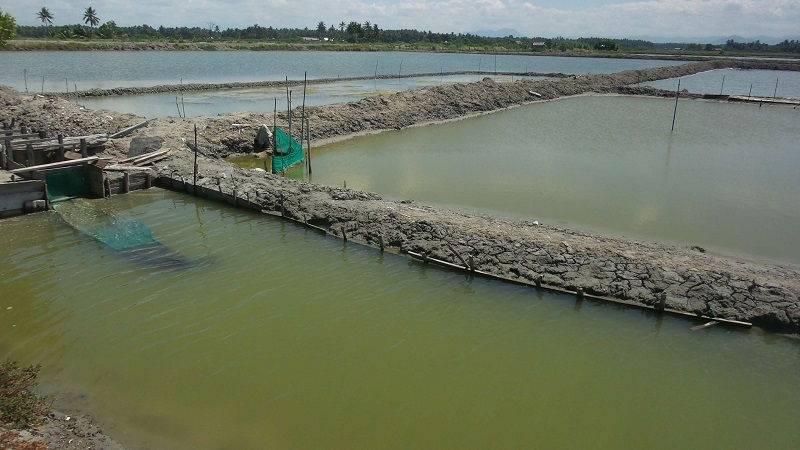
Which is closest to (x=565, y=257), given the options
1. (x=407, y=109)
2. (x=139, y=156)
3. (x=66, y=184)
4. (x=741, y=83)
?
(x=66, y=184)

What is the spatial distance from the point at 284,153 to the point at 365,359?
13.5m

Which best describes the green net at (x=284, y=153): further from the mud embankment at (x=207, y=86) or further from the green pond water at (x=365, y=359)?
the green pond water at (x=365, y=359)

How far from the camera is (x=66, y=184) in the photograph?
1617 cm

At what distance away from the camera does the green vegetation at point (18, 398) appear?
22.1 feet

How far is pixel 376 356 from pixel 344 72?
57534 mm

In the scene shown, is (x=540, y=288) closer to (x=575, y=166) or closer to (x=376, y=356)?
(x=376, y=356)

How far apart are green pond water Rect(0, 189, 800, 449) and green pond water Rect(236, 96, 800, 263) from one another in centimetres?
519

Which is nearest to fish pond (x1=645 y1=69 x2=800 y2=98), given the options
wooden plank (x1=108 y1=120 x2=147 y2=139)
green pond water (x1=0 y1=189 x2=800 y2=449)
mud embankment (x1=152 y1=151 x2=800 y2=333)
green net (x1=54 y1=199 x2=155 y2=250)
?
mud embankment (x1=152 y1=151 x2=800 y2=333)

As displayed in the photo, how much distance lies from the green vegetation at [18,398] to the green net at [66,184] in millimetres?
9322

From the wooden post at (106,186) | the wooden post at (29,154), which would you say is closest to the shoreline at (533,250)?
the wooden post at (106,186)

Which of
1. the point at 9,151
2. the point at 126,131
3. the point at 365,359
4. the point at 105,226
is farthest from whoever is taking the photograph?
the point at 126,131

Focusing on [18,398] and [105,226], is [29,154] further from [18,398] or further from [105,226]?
[18,398]

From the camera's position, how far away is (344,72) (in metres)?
Result: 62.5

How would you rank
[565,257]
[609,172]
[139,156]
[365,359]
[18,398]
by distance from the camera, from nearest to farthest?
[18,398] < [365,359] < [565,257] < [139,156] < [609,172]
